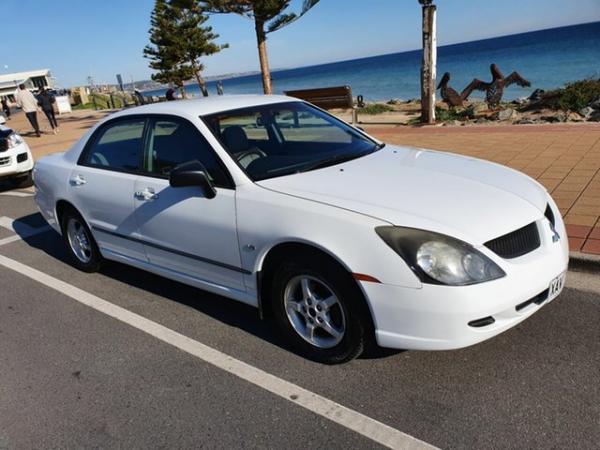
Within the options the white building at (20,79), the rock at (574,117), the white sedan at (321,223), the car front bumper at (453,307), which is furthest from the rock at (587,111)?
the white building at (20,79)

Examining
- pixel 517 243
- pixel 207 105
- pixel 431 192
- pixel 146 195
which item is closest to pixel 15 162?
pixel 146 195

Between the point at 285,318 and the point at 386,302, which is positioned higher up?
the point at 386,302

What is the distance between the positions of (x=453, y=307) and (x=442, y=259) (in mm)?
242

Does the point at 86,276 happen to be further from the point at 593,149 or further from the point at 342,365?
the point at 593,149

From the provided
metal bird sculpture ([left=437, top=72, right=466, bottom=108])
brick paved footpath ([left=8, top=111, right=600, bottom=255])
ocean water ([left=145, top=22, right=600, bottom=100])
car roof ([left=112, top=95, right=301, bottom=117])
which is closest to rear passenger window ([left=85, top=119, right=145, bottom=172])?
car roof ([left=112, top=95, right=301, bottom=117])

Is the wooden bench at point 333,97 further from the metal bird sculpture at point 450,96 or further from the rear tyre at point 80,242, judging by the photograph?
the rear tyre at point 80,242

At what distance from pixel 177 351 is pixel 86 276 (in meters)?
1.99

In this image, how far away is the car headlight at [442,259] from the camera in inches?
103

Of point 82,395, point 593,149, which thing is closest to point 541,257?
point 82,395

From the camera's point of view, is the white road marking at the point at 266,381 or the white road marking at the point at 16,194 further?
the white road marking at the point at 16,194

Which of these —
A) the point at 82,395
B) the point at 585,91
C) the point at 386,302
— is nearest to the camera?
the point at 386,302

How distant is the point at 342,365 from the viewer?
3.17 metres

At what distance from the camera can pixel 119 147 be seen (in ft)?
14.6

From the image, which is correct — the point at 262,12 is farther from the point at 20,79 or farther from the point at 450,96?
the point at 20,79
